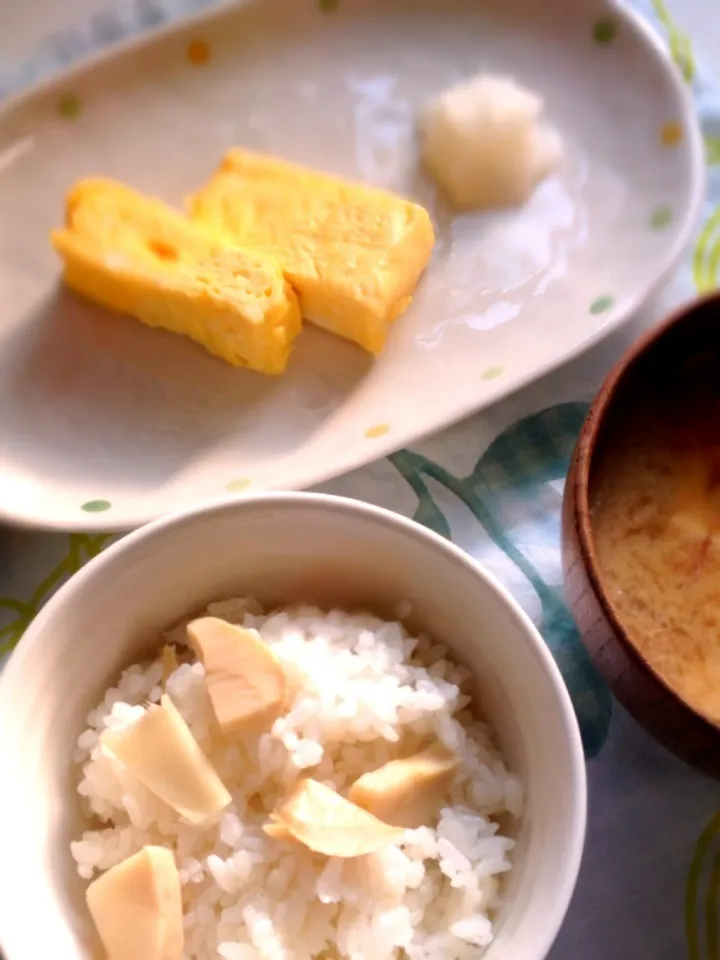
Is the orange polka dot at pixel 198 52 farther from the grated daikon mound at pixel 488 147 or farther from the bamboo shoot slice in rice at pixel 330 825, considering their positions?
the bamboo shoot slice in rice at pixel 330 825

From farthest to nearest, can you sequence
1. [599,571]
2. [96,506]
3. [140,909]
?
[96,506]
[599,571]
[140,909]

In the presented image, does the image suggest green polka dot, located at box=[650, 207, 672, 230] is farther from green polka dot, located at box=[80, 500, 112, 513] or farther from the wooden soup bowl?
green polka dot, located at box=[80, 500, 112, 513]

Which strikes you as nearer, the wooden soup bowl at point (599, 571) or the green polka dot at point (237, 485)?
the wooden soup bowl at point (599, 571)

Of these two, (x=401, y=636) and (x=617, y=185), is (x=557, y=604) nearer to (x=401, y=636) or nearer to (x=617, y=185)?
(x=401, y=636)

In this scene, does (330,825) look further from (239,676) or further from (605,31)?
(605,31)

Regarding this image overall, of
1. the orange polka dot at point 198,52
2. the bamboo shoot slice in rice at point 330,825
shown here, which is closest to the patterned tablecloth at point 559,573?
the orange polka dot at point 198,52

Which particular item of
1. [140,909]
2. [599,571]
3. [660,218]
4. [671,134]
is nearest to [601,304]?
[660,218]
